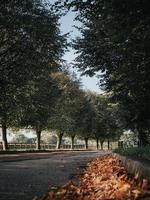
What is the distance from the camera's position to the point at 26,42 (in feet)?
104

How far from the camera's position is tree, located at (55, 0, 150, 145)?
10789 mm

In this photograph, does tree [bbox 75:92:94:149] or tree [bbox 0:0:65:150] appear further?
tree [bbox 75:92:94:149]

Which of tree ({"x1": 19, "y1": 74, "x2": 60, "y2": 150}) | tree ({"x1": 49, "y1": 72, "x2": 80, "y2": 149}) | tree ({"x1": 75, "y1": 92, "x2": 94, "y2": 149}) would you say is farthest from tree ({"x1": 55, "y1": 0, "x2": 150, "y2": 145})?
tree ({"x1": 75, "y1": 92, "x2": 94, "y2": 149})

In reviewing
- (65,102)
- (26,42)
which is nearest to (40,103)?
(26,42)

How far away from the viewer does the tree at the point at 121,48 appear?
35.4 ft

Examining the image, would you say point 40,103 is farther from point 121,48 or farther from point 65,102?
point 121,48

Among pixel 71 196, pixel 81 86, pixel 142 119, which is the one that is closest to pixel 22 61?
pixel 142 119

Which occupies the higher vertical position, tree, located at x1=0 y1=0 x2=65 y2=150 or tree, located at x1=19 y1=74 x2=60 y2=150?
tree, located at x1=0 y1=0 x2=65 y2=150

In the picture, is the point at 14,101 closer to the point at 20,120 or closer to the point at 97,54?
the point at 20,120

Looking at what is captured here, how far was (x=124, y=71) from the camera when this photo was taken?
16.4 metres

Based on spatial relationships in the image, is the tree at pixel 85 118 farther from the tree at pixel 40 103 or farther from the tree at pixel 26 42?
the tree at pixel 26 42

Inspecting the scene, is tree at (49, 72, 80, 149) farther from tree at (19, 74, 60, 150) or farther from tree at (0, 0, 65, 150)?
tree at (0, 0, 65, 150)

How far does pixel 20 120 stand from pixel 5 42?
2120 cm

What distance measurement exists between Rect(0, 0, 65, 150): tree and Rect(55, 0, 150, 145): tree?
335 inches
